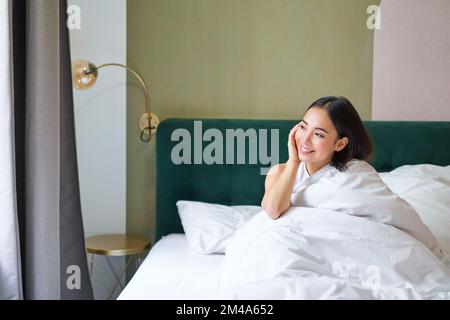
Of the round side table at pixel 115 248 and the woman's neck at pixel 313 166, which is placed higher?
the woman's neck at pixel 313 166

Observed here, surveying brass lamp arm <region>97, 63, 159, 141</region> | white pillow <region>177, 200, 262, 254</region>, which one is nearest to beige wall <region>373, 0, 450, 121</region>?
white pillow <region>177, 200, 262, 254</region>

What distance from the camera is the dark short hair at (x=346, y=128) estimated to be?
163 cm

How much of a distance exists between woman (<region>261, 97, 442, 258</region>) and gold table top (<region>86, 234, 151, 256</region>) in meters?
0.83

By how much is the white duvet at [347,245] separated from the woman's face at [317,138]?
69 millimetres

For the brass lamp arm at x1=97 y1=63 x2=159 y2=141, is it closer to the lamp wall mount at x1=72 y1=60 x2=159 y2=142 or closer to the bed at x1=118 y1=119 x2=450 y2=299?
the lamp wall mount at x1=72 y1=60 x2=159 y2=142

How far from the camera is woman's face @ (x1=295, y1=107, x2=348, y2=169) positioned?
165 centimetres

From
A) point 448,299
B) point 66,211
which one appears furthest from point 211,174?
point 448,299

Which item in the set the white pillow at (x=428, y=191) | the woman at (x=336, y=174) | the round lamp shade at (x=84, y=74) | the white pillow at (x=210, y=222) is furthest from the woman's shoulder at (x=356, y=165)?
the round lamp shade at (x=84, y=74)

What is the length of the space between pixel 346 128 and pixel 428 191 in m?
0.68

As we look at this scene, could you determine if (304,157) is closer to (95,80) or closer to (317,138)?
(317,138)

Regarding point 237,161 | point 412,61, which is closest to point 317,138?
point 237,161

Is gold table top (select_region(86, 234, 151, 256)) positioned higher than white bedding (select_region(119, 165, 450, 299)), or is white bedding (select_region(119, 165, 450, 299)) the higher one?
white bedding (select_region(119, 165, 450, 299))

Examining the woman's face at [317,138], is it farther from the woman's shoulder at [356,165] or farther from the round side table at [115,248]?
the round side table at [115,248]

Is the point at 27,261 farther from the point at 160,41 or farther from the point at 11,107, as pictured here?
the point at 160,41
